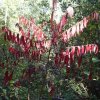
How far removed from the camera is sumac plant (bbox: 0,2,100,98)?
476 centimetres

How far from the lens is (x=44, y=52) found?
6.30 meters

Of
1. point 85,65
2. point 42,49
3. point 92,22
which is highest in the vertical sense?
point 92,22

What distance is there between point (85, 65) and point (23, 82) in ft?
6.01

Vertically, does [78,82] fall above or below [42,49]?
below

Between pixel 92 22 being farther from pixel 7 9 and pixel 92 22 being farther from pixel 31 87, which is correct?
pixel 7 9

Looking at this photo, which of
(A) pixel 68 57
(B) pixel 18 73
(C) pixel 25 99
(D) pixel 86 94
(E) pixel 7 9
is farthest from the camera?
(E) pixel 7 9

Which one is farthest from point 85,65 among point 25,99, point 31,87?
point 25,99

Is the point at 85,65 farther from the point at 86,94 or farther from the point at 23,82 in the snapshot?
the point at 23,82

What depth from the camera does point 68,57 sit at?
473 centimetres

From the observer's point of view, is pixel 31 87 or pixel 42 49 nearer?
pixel 42 49

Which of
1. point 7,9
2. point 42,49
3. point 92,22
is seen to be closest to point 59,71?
point 42,49

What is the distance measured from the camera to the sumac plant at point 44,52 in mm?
4758

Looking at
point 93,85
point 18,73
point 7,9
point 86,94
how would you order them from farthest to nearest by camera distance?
point 7,9, point 18,73, point 93,85, point 86,94

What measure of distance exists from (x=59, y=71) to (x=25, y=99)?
1919mm
